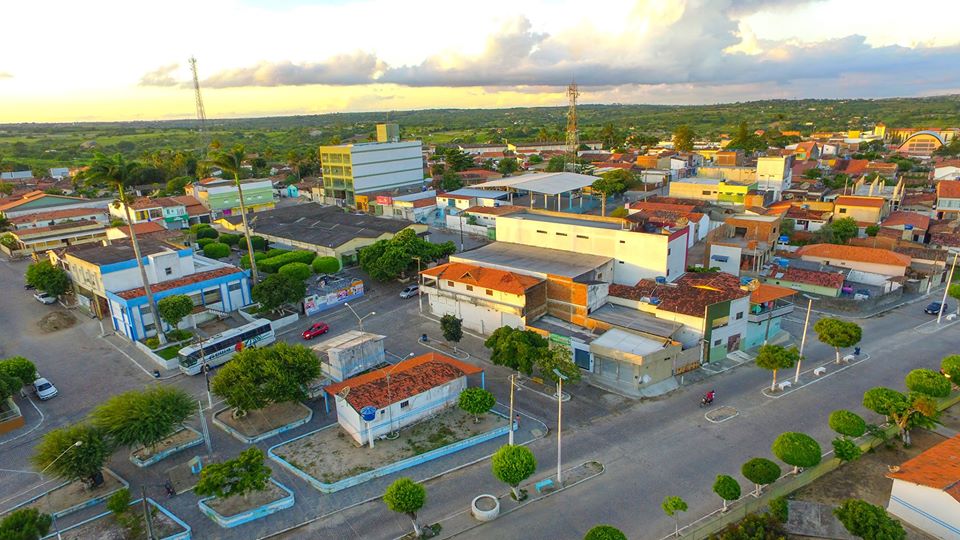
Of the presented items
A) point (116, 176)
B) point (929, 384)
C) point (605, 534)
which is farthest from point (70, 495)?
point (929, 384)

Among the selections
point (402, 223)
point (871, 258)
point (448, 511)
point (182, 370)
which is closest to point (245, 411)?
point (182, 370)

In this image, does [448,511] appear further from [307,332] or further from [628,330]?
[307,332]

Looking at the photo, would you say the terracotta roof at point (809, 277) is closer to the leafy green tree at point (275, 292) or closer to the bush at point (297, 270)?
the leafy green tree at point (275, 292)

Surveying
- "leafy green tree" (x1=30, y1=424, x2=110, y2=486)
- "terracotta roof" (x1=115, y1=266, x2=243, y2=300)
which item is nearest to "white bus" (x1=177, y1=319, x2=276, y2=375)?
"terracotta roof" (x1=115, y1=266, x2=243, y2=300)

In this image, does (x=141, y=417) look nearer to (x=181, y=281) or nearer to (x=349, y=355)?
(x=349, y=355)

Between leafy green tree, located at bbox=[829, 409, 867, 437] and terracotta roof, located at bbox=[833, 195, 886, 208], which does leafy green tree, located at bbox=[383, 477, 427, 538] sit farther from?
terracotta roof, located at bbox=[833, 195, 886, 208]

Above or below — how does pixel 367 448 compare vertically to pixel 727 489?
below
